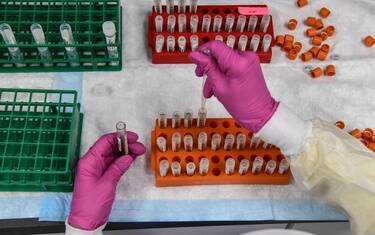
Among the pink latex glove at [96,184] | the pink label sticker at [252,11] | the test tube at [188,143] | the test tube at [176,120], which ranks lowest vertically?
the pink latex glove at [96,184]

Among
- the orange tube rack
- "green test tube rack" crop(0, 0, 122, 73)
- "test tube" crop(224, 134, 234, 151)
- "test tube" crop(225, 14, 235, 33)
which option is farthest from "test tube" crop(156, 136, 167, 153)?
"test tube" crop(225, 14, 235, 33)

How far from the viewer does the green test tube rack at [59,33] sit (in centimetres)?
121

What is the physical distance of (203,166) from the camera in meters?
1.11

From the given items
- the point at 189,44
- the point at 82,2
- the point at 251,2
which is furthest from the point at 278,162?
the point at 82,2

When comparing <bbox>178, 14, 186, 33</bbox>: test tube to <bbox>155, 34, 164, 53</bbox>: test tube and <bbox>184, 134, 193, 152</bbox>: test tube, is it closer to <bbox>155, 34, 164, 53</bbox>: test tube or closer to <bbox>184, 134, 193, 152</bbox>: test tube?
<bbox>155, 34, 164, 53</bbox>: test tube

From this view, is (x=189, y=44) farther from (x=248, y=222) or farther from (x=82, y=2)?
(x=248, y=222)

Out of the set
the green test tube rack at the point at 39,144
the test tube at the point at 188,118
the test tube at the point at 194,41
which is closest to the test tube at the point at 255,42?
the test tube at the point at 194,41

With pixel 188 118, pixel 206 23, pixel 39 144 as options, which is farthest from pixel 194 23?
pixel 39 144

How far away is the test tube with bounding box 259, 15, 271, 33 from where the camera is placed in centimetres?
127

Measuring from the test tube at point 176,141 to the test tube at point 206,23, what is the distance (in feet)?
1.00

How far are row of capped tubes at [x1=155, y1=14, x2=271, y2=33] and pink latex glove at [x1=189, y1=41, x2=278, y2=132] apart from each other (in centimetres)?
27

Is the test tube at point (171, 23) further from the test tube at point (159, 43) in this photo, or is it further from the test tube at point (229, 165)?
the test tube at point (229, 165)

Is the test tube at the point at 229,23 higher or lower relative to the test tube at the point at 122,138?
higher

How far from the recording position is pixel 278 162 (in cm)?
113
